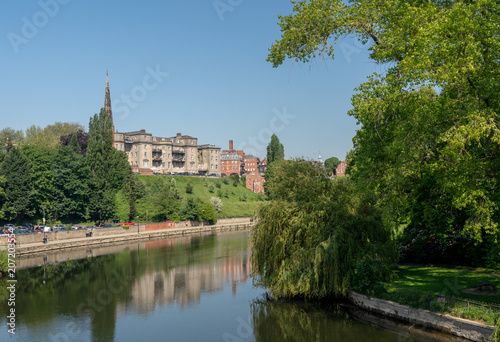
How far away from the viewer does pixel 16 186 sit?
62594 mm

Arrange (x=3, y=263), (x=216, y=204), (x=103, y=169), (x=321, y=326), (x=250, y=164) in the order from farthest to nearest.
→ (x=250, y=164), (x=216, y=204), (x=103, y=169), (x=3, y=263), (x=321, y=326)

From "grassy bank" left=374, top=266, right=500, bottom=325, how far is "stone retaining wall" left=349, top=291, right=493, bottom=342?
0.26 m

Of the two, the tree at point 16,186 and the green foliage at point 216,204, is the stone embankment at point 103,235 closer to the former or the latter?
the green foliage at point 216,204

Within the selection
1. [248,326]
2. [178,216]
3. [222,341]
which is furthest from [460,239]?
[178,216]

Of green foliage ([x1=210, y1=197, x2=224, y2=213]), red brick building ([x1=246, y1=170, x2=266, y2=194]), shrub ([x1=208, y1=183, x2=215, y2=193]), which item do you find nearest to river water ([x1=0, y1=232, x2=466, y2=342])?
green foliage ([x1=210, y1=197, x2=224, y2=213])

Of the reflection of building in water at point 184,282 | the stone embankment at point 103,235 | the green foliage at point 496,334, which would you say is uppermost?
the stone embankment at point 103,235

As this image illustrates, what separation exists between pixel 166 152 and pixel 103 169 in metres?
45.5

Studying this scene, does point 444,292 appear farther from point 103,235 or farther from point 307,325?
point 103,235

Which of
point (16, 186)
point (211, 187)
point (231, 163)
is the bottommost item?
point (16, 186)

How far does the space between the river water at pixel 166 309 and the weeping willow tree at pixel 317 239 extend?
163 cm

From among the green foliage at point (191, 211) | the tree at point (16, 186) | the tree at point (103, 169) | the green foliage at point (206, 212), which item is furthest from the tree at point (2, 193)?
the green foliage at point (206, 212)

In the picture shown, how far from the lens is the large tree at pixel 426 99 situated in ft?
54.0

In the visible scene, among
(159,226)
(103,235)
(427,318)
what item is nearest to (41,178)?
(103,235)

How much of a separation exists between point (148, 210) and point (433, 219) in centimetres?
5965
